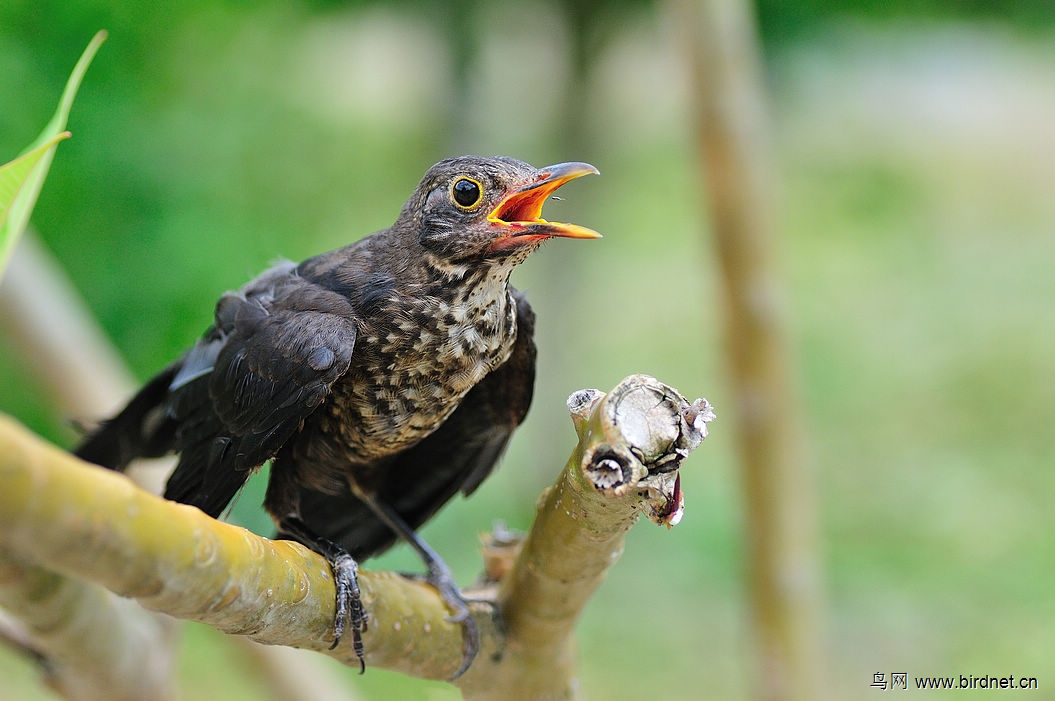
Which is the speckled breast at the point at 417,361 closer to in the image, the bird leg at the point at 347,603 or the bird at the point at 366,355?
the bird at the point at 366,355

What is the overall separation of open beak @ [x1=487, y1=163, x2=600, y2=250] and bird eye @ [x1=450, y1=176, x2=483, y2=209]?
41mm

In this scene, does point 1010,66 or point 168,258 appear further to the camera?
point 1010,66

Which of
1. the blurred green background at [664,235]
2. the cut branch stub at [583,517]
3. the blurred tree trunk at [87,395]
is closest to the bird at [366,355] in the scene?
the cut branch stub at [583,517]

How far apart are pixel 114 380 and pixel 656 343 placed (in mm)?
4743

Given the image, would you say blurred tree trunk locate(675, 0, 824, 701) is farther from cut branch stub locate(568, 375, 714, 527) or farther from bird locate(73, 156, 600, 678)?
cut branch stub locate(568, 375, 714, 527)

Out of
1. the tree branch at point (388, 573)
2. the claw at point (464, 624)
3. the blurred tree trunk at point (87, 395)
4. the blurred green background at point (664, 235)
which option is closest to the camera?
the tree branch at point (388, 573)

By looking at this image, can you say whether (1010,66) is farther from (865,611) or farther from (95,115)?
(95,115)

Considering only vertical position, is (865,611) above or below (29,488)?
below

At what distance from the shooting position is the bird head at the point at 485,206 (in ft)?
5.51

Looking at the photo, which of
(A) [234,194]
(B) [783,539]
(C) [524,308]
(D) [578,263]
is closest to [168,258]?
(A) [234,194]

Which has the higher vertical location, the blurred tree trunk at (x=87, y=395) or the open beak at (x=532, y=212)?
the open beak at (x=532, y=212)

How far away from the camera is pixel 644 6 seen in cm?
454

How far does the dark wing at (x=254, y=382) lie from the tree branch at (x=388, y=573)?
24 centimetres

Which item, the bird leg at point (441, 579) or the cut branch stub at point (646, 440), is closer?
the cut branch stub at point (646, 440)
